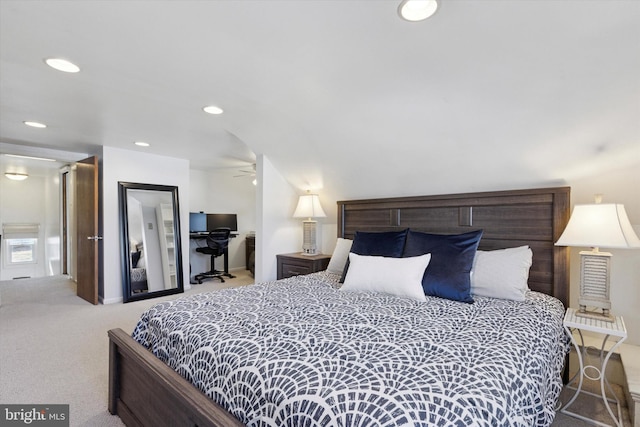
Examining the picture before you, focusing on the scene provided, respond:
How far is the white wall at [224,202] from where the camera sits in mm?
6031

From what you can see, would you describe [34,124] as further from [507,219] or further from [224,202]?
[507,219]

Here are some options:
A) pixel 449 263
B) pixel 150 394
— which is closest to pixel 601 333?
pixel 449 263

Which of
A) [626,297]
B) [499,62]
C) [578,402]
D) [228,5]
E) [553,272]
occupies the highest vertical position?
[228,5]

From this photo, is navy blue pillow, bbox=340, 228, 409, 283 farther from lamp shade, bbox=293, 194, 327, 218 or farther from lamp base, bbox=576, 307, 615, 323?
lamp base, bbox=576, 307, 615, 323

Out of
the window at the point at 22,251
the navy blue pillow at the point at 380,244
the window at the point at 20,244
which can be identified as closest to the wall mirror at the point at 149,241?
the navy blue pillow at the point at 380,244

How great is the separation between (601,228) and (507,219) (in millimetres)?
728

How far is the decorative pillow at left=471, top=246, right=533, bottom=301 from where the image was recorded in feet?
7.02

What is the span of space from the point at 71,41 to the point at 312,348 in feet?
6.45

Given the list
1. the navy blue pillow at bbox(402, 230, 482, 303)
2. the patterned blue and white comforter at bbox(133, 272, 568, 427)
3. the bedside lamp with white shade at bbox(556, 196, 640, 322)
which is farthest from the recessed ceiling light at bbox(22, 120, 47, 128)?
the bedside lamp with white shade at bbox(556, 196, 640, 322)

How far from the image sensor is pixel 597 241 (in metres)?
1.90

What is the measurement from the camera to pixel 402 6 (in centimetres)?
130

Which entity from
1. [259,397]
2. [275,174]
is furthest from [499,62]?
[275,174]

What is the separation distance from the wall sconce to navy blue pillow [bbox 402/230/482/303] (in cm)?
145

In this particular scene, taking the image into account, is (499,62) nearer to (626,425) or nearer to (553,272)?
(553,272)
